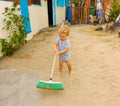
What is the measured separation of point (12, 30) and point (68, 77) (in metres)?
2.90

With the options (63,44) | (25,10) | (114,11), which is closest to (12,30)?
(25,10)

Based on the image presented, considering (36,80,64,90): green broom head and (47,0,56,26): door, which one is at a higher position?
(47,0,56,26): door

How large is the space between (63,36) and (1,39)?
2.33 meters

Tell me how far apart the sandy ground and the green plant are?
27 cm

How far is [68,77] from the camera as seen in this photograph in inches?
183

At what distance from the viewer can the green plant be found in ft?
20.6

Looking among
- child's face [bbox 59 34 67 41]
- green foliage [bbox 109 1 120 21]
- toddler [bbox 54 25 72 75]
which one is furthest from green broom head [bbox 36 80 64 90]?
green foliage [bbox 109 1 120 21]

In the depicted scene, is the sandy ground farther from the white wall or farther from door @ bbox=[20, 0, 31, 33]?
the white wall

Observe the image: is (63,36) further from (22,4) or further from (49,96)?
(22,4)

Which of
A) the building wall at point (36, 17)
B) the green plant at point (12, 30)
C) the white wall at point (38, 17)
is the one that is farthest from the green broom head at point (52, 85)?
the white wall at point (38, 17)

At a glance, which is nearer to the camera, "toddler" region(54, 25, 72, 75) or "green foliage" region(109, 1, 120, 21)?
"toddler" region(54, 25, 72, 75)

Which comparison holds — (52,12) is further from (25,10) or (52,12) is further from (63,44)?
(63,44)

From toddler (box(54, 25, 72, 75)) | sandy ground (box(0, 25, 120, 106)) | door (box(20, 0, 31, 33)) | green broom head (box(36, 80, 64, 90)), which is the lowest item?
sandy ground (box(0, 25, 120, 106))

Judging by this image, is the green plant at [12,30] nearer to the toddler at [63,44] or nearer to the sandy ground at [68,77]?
the sandy ground at [68,77]
